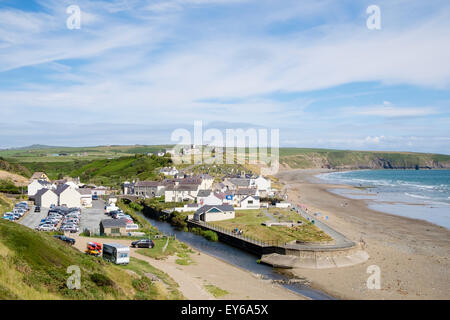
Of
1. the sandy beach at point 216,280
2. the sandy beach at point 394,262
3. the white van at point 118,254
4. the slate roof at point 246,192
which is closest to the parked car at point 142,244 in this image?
the sandy beach at point 216,280

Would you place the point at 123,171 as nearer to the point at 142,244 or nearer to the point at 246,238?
the point at 142,244

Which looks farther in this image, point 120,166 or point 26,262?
point 120,166

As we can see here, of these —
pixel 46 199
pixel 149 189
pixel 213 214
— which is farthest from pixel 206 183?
pixel 46 199

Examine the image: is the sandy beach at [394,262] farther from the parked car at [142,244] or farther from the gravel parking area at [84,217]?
the gravel parking area at [84,217]

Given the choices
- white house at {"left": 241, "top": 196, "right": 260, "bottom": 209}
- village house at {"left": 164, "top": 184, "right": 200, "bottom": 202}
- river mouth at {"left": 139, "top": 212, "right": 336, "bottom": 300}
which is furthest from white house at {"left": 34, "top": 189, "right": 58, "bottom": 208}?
white house at {"left": 241, "top": 196, "right": 260, "bottom": 209}
